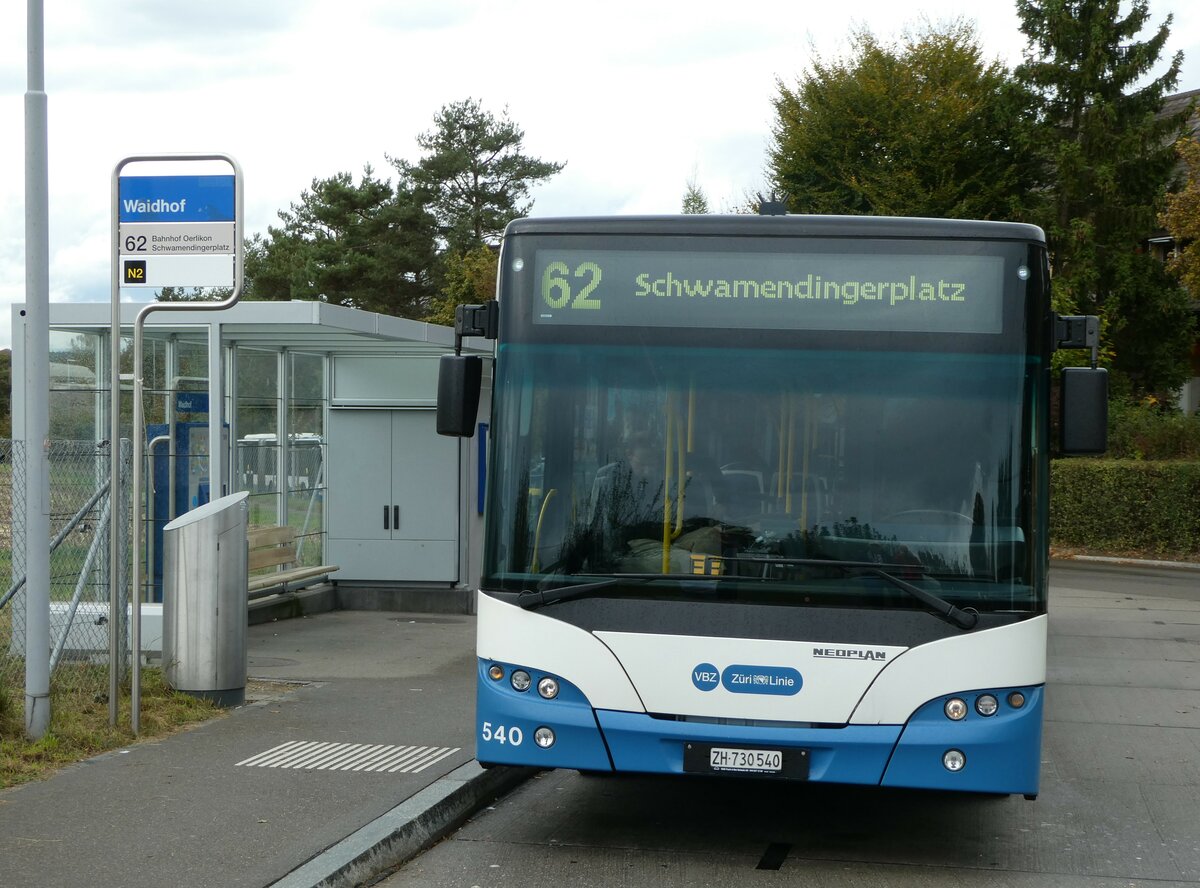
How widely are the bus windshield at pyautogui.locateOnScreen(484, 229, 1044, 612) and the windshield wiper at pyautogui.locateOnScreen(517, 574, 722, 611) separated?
1cm

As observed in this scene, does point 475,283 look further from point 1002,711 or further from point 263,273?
point 1002,711

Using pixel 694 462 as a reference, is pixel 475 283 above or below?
above

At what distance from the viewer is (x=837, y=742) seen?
5.69m

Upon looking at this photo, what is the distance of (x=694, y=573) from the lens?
585 centimetres

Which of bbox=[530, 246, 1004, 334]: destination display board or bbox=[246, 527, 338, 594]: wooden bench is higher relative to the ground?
bbox=[530, 246, 1004, 334]: destination display board

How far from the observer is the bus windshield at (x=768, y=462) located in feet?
19.0

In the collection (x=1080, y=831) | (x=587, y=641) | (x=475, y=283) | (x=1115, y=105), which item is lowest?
(x=1080, y=831)

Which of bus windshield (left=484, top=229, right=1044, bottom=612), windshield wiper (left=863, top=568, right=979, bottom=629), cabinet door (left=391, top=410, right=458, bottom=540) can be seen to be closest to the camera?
windshield wiper (left=863, top=568, right=979, bottom=629)

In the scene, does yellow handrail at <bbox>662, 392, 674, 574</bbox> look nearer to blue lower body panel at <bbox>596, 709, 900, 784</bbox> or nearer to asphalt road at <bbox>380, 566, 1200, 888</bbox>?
blue lower body panel at <bbox>596, 709, 900, 784</bbox>

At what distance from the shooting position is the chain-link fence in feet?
28.6

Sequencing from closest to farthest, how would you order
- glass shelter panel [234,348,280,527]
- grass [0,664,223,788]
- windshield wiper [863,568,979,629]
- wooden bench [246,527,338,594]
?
windshield wiper [863,568,979,629], grass [0,664,223,788], wooden bench [246,527,338,594], glass shelter panel [234,348,280,527]

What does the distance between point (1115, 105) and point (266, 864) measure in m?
34.7

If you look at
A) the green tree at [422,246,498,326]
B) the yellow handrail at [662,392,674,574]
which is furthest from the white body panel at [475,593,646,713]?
the green tree at [422,246,498,326]

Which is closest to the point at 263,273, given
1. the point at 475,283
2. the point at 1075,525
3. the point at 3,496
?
the point at 475,283
